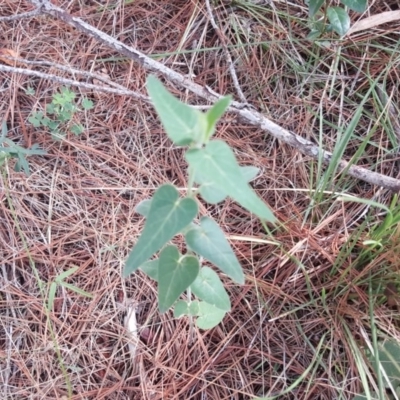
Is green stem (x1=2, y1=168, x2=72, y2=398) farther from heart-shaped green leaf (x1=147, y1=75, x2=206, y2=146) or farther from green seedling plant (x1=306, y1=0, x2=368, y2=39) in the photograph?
green seedling plant (x1=306, y1=0, x2=368, y2=39)

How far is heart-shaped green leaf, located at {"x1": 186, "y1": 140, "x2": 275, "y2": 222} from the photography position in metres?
0.62

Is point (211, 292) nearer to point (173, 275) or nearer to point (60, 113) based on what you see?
point (173, 275)

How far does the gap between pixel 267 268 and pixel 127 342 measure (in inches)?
17.0

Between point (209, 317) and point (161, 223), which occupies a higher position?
point (161, 223)

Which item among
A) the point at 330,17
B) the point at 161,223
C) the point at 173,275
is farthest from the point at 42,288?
the point at 330,17

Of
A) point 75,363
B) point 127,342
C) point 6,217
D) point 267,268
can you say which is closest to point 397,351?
point 267,268

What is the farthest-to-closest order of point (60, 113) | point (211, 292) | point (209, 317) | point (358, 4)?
point (60, 113) < point (358, 4) < point (209, 317) < point (211, 292)

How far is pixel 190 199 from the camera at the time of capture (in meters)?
0.73

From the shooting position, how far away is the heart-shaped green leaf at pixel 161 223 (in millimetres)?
708

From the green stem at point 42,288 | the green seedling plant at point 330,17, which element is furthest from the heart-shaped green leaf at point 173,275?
the green seedling plant at point 330,17

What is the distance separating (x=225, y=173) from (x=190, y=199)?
0.11 metres

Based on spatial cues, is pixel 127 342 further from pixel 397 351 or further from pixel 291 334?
pixel 397 351

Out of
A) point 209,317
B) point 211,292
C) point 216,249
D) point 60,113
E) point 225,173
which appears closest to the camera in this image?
point 225,173

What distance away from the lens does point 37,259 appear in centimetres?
135
